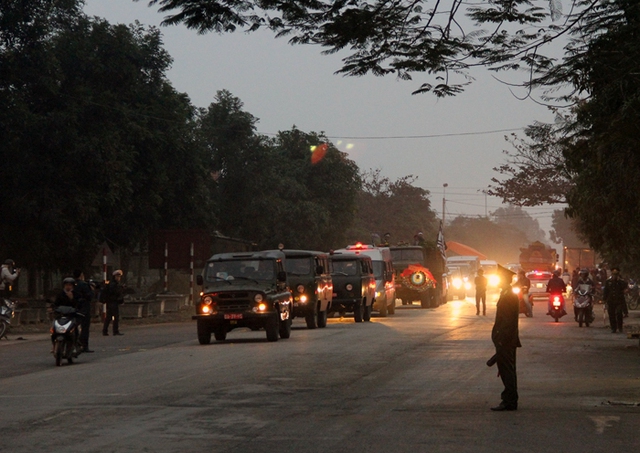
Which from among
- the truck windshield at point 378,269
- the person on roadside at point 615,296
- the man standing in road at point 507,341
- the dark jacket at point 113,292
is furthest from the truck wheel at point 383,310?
the man standing in road at point 507,341

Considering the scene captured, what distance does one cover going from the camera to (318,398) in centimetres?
1427

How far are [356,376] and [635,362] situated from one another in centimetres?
658

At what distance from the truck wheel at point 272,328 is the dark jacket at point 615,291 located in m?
10.5

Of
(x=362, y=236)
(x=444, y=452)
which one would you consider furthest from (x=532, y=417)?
(x=362, y=236)

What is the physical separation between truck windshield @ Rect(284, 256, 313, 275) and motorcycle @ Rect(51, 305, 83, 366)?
1153cm

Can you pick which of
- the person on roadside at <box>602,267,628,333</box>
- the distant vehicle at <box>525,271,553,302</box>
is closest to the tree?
the distant vehicle at <box>525,271,553,302</box>

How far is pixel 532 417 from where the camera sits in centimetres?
1228

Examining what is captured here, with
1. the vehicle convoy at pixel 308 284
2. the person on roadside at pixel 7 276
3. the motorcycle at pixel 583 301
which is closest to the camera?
the person on roadside at pixel 7 276

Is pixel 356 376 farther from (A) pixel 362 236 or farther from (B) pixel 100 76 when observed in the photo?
(A) pixel 362 236

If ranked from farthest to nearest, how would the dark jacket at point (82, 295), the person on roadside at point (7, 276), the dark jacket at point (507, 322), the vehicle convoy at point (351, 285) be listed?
the vehicle convoy at point (351, 285) → the person on roadside at point (7, 276) → the dark jacket at point (82, 295) → the dark jacket at point (507, 322)

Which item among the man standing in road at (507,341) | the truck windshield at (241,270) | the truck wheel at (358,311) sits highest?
the truck windshield at (241,270)

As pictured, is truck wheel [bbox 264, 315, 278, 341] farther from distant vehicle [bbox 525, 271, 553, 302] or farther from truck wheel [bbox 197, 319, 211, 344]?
distant vehicle [bbox 525, 271, 553, 302]

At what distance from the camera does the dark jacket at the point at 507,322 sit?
13.4 m

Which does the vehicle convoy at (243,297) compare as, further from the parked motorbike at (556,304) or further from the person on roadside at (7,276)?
the parked motorbike at (556,304)
